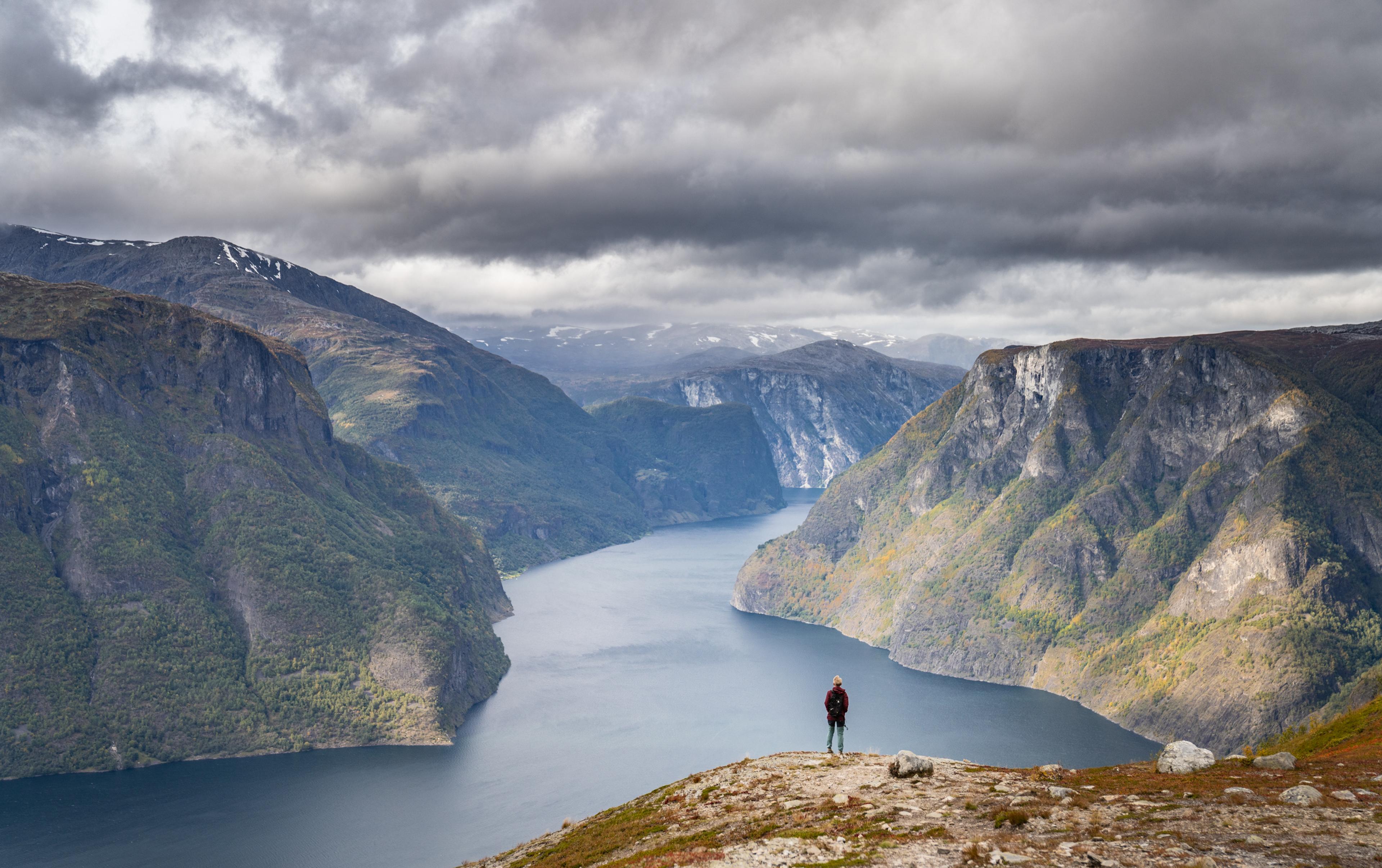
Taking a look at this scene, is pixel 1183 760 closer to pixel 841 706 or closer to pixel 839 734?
pixel 841 706

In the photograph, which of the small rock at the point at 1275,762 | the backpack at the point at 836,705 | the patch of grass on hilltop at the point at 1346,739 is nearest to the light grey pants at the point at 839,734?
the backpack at the point at 836,705

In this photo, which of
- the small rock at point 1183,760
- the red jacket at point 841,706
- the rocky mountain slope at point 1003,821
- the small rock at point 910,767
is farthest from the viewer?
the red jacket at point 841,706

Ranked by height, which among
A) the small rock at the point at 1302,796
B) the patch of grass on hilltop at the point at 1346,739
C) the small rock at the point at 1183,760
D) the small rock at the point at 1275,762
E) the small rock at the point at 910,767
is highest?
the small rock at the point at 1302,796

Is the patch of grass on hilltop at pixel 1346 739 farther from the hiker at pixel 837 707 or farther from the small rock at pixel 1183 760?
the hiker at pixel 837 707

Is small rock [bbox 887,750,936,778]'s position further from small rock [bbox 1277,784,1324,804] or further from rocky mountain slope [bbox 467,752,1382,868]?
small rock [bbox 1277,784,1324,804]

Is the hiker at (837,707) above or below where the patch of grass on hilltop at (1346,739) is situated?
above

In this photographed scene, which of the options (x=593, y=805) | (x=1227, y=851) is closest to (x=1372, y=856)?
(x=1227, y=851)
